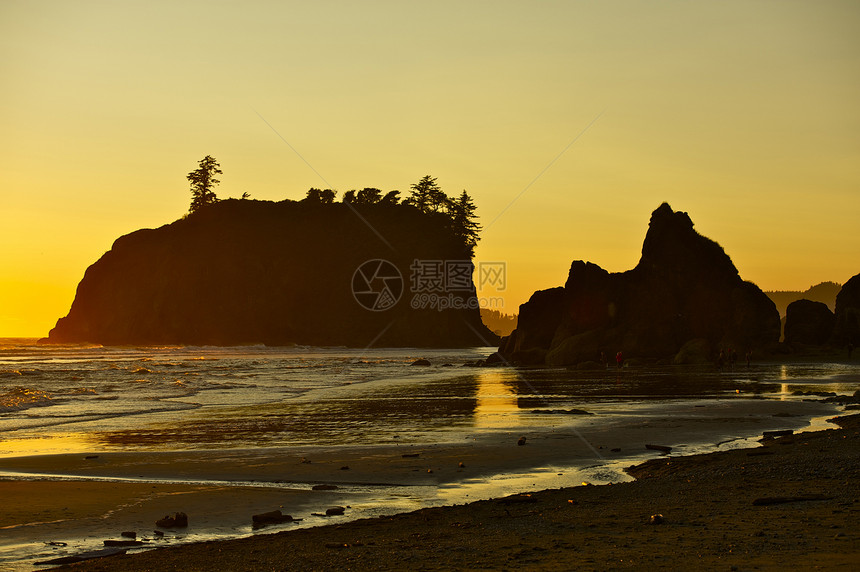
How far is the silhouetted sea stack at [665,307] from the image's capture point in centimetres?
5959

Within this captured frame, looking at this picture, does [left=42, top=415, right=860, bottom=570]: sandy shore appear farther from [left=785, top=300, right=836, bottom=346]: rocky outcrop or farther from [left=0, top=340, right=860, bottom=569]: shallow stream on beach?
[left=785, top=300, right=836, bottom=346]: rocky outcrop

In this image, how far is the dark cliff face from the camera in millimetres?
143625

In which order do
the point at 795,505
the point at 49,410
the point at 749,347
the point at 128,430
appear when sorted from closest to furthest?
the point at 795,505 < the point at 128,430 < the point at 49,410 < the point at 749,347

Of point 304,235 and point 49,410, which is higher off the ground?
point 304,235

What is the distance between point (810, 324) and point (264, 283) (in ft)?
353

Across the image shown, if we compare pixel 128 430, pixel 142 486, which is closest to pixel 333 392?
pixel 128 430

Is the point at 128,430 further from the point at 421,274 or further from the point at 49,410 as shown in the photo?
the point at 421,274

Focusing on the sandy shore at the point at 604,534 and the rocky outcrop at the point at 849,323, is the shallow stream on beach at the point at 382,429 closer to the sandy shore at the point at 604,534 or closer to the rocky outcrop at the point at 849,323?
the sandy shore at the point at 604,534

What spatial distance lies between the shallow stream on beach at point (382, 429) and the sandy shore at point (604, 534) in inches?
48.2

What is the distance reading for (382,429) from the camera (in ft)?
67.1

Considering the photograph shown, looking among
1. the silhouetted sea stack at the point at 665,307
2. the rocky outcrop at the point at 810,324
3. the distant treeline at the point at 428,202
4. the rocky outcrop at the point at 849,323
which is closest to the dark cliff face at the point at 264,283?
the distant treeline at the point at 428,202

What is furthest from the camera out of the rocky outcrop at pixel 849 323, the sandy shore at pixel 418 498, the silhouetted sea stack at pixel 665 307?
the rocky outcrop at pixel 849 323

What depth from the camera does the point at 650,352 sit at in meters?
61.4

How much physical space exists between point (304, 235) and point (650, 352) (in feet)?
349
